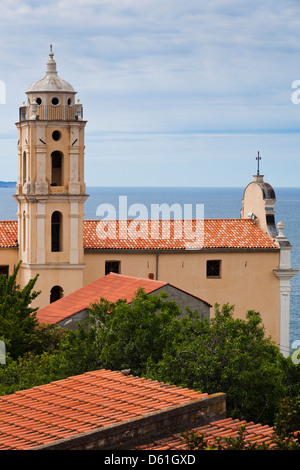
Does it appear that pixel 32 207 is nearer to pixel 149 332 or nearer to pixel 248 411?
pixel 149 332

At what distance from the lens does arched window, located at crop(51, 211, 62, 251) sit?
139 ft

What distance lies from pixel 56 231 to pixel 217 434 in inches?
1074

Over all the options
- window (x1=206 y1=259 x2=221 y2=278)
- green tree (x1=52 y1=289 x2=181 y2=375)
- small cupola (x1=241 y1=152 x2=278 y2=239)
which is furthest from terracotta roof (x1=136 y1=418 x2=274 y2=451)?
small cupola (x1=241 y1=152 x2=278 y2=239)

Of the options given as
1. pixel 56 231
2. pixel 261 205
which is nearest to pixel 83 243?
pixel 56 231

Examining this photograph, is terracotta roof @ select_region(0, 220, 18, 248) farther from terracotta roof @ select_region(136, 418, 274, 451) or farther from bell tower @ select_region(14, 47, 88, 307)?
terracotta roof @ select_region(136, 418, 274, 451)

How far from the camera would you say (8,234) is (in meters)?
43.3

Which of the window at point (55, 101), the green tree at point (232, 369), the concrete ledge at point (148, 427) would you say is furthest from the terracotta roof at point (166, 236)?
the concrete ledge at point (148, 427)

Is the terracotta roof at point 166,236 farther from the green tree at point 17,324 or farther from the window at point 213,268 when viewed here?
the green tree at point 17,324

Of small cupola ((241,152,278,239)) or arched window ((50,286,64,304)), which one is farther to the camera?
small cupola ((241,152,278,239))

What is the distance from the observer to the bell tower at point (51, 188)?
41562 millimetres

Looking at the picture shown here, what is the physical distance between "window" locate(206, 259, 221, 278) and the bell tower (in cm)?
551

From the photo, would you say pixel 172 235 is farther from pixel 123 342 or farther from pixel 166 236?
pixel 123 342
